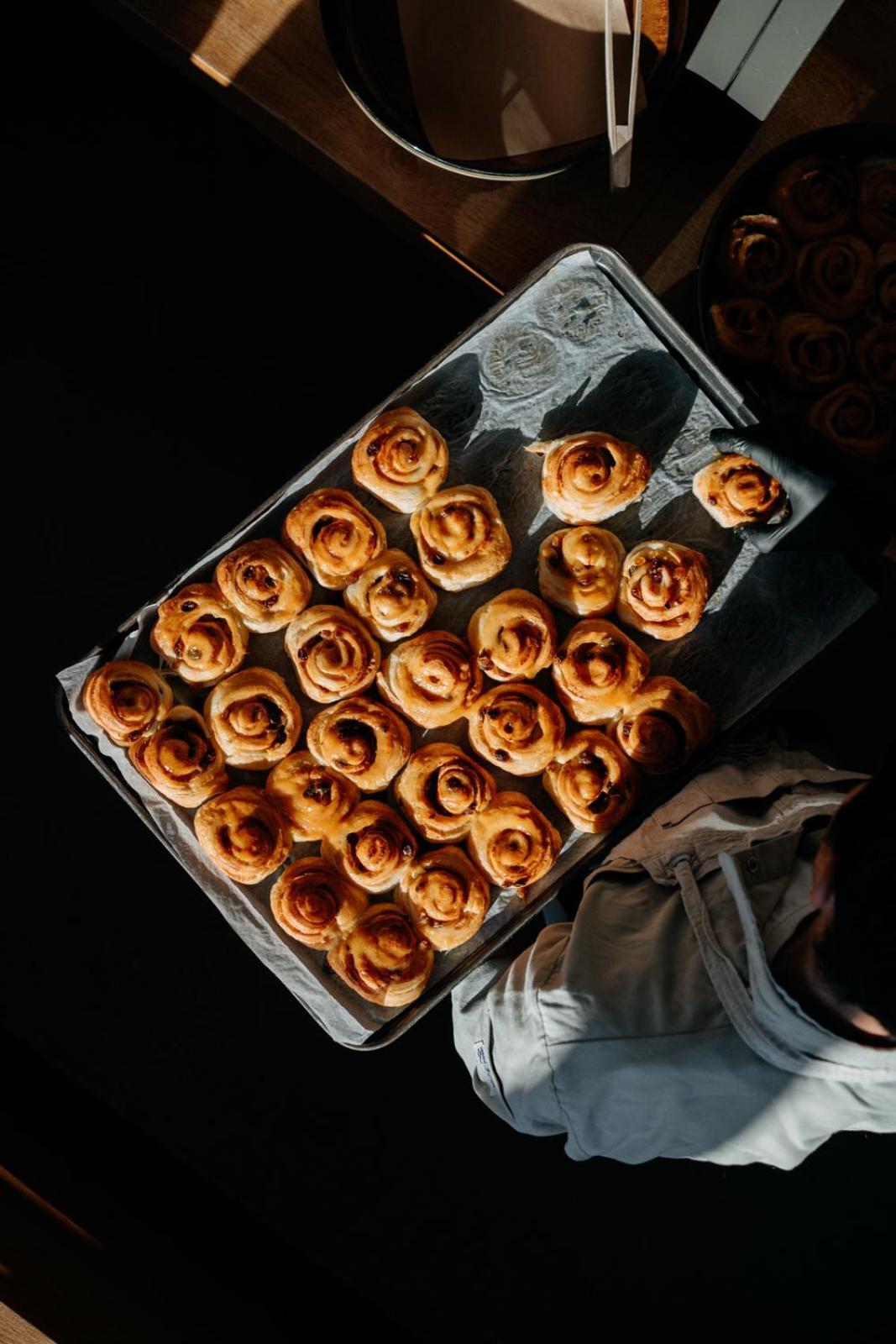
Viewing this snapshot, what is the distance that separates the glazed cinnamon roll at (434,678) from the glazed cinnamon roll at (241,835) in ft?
1.35

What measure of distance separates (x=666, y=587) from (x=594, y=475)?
0.97 feet

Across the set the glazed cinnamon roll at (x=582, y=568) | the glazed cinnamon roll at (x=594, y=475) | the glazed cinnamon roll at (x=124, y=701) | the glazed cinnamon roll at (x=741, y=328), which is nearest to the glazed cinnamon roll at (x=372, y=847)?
the glazed cinnamon roll at (x=124, y=701)

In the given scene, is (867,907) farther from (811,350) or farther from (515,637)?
(811,350)

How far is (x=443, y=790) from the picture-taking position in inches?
85.0

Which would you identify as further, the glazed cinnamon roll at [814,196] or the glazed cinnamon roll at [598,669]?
the glazed cinnamon roll at [598,669]

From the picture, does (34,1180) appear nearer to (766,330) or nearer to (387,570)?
(387,570)

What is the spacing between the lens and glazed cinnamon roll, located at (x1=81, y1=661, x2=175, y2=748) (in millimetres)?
2086

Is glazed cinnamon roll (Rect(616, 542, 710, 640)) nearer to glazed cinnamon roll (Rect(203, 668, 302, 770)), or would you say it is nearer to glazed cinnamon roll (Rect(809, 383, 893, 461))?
glazed cinnamon roll (Rect(809, 383, 893, 461))

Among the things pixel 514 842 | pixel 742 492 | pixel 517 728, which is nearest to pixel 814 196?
pixel 742 492

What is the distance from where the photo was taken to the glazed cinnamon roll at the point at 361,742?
2164mm

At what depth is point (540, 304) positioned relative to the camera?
2156mm

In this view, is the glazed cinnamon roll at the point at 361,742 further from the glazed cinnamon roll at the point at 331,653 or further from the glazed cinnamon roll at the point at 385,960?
the glazed cinnamon roll at the point at 385,960

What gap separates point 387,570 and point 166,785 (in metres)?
0.70

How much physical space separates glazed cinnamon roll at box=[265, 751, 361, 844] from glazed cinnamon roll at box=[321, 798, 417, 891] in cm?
3
